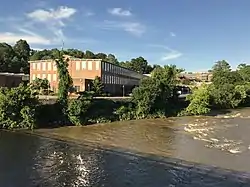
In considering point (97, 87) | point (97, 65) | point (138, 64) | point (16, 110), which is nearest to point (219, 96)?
point (97, 87)

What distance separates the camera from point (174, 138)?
115 ft

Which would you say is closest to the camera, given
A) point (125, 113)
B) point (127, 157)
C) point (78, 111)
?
point (127, 157)

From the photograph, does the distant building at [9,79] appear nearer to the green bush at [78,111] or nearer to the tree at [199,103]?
the green bush at [78,111]

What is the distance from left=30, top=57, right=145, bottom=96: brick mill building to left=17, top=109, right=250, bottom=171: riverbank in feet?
71.7

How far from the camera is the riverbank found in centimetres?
2688

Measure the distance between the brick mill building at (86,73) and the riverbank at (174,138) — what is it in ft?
71.7

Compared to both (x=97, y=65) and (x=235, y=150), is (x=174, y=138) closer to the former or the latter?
(x=235, y=150)

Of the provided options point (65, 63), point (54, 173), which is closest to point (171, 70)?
point (65, 63)

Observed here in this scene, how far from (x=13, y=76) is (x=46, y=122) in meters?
32.5

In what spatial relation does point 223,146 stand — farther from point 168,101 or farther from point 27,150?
point 168,101

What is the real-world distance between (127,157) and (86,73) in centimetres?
4512

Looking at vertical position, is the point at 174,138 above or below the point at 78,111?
below

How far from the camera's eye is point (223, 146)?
30531 mm

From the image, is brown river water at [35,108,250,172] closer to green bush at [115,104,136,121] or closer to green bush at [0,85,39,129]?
green bush at [115,104,136,121]
